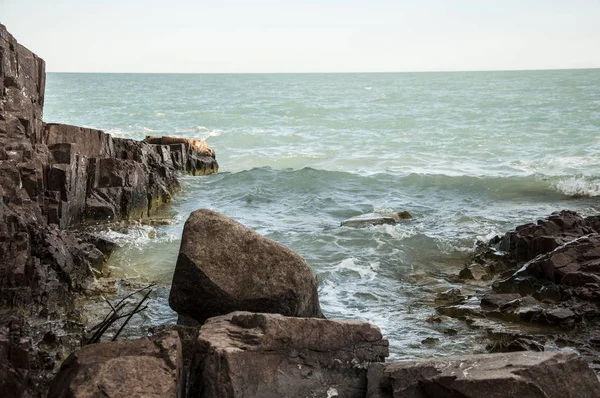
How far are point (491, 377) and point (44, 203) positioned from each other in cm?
873

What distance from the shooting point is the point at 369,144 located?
31.3m

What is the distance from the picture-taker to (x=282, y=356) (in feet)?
18.0

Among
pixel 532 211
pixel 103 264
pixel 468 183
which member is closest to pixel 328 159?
pixel 468 183

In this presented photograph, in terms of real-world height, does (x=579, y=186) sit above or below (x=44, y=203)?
above

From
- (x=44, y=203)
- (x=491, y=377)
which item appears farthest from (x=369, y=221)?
(x=491, y=377)

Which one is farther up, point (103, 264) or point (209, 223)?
point (209, 223)

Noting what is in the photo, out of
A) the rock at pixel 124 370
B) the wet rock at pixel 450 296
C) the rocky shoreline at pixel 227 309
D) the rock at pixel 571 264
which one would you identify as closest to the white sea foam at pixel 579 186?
the rocky shoreline at pixel 227 309

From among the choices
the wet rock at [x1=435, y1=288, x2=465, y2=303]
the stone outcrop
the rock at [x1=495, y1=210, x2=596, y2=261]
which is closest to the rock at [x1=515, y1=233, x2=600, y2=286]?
the stone outcrop

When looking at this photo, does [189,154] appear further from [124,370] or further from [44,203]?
[124,370]

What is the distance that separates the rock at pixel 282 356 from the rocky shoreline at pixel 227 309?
1 centimetres

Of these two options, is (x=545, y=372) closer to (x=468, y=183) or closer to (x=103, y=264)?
(x=103, y=264)

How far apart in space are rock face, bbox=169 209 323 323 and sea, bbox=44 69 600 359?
127 cm

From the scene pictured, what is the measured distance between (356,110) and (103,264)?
38.9 m

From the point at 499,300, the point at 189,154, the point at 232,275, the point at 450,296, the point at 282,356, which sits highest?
the point at 232,275
